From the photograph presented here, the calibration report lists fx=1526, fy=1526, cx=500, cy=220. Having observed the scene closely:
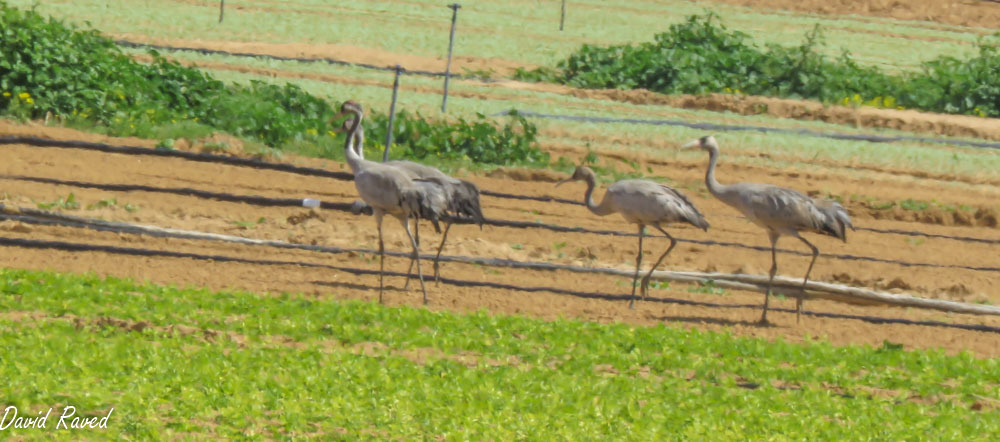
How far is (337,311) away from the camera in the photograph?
457 inches

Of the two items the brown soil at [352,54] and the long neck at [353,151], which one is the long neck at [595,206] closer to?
the long neck at [353,151]

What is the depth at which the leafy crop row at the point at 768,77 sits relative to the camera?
1127 inches

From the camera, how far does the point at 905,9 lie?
4794 cm

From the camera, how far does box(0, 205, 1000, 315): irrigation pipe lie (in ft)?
46.7

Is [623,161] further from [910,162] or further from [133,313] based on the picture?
[133,313]

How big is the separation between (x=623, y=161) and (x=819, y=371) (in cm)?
1047

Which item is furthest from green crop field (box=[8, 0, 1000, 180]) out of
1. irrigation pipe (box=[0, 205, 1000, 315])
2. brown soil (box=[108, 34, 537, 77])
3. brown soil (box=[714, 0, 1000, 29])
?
irrigation pipe (box=[0, 205, 1000, 315])

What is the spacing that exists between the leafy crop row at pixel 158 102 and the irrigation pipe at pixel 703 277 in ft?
16.3

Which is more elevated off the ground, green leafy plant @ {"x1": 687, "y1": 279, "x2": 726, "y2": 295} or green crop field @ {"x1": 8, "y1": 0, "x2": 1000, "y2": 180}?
green crop field @ {"x1": 8, "y1": 0, "x2": 1000, "y2": 180}

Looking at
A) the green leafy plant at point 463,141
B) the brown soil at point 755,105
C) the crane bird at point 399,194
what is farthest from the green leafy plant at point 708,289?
the brown soil at point 755,105

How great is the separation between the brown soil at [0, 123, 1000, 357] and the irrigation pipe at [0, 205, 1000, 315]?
11 centimetres

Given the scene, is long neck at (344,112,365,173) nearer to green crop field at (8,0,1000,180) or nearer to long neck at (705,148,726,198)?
long neck at (705,148,726,198)

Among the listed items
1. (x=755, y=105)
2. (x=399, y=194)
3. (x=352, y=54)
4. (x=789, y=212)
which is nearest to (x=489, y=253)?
(x=399, y=194)

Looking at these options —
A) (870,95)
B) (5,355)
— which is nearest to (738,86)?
(870,95)
